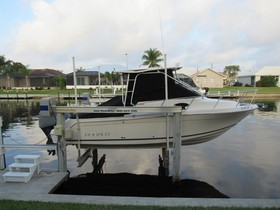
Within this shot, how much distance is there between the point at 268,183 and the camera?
7.20m

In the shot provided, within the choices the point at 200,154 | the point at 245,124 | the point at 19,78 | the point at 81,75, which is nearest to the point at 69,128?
the point at 200,154

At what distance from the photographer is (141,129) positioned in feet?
22.6

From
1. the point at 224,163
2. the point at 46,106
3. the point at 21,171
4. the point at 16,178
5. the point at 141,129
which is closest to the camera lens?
the point at 16,178

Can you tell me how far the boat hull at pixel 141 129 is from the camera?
6805mm

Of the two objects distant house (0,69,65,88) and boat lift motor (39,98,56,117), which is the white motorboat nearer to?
boat lift motor (39,98,56,117)

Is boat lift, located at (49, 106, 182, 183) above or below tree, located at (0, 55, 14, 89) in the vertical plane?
below

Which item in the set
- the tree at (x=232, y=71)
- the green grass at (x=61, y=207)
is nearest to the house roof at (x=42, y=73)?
the tree at (x=232, y=71)

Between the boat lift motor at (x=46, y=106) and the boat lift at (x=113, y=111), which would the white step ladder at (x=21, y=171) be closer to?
the boat lift at (x=113, y=111)

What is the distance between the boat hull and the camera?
6805 millimetres

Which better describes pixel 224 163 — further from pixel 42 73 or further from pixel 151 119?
pixel 42 73

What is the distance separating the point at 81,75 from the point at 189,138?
56879 mm

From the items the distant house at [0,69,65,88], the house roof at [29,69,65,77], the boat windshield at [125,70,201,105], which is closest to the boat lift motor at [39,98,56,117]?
the boat windshield at [125,70,201,105]

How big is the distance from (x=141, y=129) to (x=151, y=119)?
1.24ft

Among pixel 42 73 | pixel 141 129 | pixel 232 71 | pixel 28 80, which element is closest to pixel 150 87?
pixel 141 129
